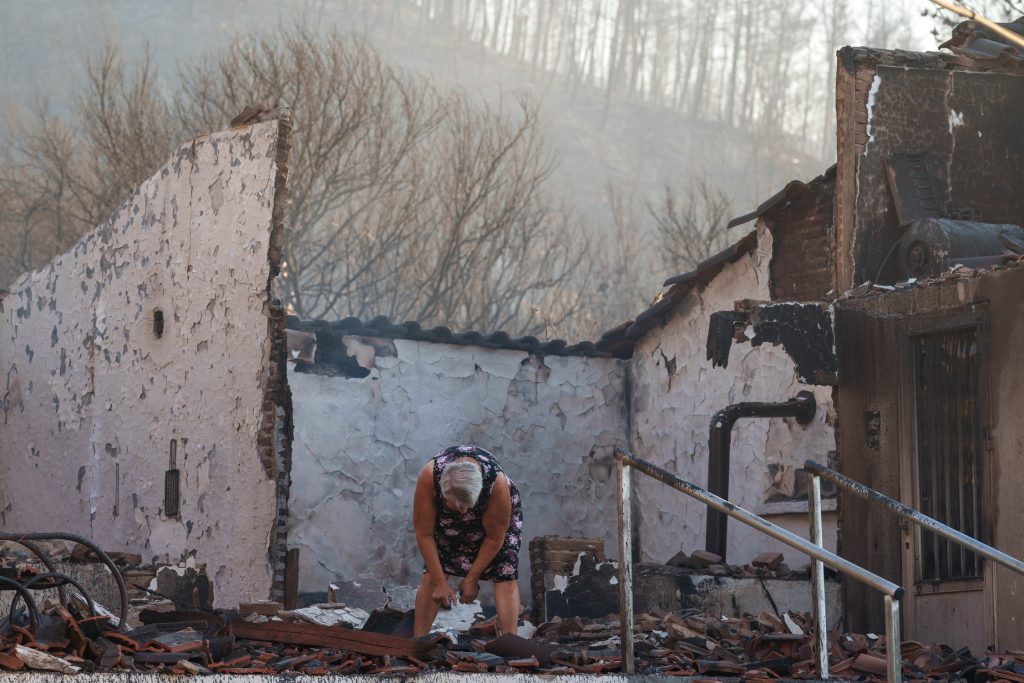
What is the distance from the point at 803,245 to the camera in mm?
13734

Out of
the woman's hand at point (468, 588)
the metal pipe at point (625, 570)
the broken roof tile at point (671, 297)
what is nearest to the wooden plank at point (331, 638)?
the metal pipe at point (625, 570)

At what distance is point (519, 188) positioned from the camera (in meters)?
27.7

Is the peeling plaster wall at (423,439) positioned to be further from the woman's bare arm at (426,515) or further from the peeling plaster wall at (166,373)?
the woman's bare arm at (426,515)

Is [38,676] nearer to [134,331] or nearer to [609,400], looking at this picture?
[134,331]

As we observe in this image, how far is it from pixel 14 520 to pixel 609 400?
20.2 ft

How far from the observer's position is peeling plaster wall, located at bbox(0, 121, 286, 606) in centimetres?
1082

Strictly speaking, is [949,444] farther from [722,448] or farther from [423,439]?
[423,439]

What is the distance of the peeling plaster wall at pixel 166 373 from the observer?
426 inches

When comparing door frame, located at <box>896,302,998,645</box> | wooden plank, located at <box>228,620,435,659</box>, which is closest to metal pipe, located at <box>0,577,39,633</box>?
wooden plank, located at <box>228,620,435,659</box>

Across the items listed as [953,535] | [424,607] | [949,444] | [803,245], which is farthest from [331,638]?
[803,245]

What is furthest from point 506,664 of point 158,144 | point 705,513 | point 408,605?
point 158,144

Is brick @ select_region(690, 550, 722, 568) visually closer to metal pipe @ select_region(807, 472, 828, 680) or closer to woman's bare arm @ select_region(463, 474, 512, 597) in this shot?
woman's bare arm @ select_region(463, 474, 512, 597)

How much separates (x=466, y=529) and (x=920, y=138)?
533 centimetres

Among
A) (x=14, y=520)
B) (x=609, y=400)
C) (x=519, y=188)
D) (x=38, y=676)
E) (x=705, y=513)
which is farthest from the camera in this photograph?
(x=519, y=188)
